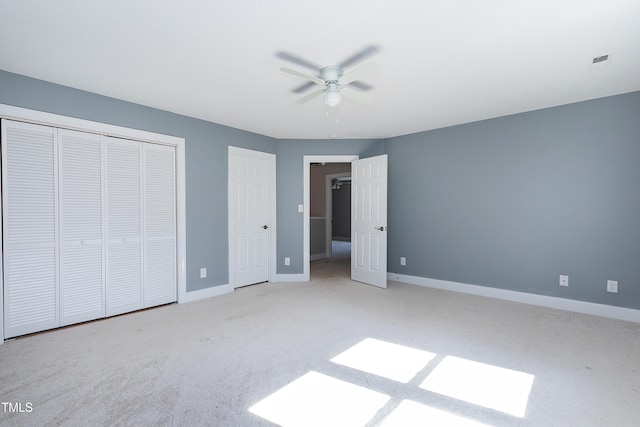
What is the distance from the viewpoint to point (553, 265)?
3609mm

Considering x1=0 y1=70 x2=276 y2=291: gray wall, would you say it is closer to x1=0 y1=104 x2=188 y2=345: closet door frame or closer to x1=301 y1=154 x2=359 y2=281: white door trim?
x1=0 y1=104 x2=188 y2=345: closet door frame

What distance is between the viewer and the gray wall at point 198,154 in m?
3.07

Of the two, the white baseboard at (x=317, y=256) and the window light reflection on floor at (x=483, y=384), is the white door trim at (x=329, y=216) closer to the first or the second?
the white baseboard at (x=317, y=256)

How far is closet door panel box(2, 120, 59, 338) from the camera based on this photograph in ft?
8.79

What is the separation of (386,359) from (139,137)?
339 centimetres

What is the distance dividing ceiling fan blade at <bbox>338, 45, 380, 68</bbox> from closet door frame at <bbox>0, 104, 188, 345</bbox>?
2360 mm

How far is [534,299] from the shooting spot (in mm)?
3723

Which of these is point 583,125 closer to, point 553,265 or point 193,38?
point 553,265

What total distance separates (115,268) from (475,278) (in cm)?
444

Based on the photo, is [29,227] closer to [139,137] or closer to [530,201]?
[139,137]

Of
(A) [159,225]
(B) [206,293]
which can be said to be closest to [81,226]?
(A) [159,225]

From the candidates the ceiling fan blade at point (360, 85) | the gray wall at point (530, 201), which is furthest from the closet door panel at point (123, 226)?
the gray wall at point (530, 201)

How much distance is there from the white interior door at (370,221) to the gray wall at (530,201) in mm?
553

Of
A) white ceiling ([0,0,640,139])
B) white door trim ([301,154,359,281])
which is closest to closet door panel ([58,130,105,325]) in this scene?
white ceiling ([0,0,640,139])
